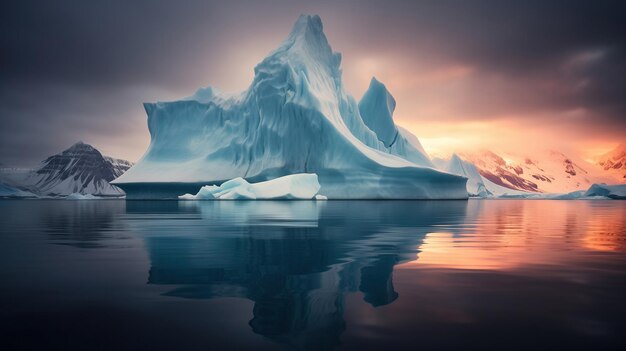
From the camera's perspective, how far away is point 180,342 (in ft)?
6.36

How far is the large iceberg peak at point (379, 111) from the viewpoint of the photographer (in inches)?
1607

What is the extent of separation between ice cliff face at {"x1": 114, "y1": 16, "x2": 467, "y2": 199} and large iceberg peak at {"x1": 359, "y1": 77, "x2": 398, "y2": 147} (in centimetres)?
11

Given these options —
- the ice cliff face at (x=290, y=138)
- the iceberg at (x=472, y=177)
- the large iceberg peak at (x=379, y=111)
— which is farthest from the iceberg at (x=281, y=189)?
the iceberg at (x=472, y=177)

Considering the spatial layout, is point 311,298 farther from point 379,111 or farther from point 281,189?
point 379,111

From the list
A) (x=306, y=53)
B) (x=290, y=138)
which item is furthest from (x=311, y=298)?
(x=306, y=53)

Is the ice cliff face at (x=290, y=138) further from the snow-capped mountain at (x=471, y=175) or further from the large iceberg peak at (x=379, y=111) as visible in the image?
the snow-capped mountain at (x=471, y=175)

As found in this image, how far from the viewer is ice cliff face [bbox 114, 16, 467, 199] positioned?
29641mm

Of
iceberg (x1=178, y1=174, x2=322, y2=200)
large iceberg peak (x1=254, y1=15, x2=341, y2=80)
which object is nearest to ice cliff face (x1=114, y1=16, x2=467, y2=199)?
large iceberg peak (x1=254, y1=15, x2=341, y2=80)

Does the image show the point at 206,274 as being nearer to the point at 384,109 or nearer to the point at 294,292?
the point at 294,292

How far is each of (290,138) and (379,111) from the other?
13.9m

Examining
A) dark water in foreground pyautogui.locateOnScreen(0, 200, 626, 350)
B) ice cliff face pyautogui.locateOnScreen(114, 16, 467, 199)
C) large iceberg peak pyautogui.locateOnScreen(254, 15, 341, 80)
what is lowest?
dark water in foreground pyautogui.locateOnScreen(0, 200, 626, 350)

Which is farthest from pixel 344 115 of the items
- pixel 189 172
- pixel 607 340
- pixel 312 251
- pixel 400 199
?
pixel 607 340

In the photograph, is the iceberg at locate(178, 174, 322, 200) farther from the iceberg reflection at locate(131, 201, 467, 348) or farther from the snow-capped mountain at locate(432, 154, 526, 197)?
the snow-capped mountain at locate(432, 154, 526, 197)

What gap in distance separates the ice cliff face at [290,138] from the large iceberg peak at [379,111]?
105 mm
